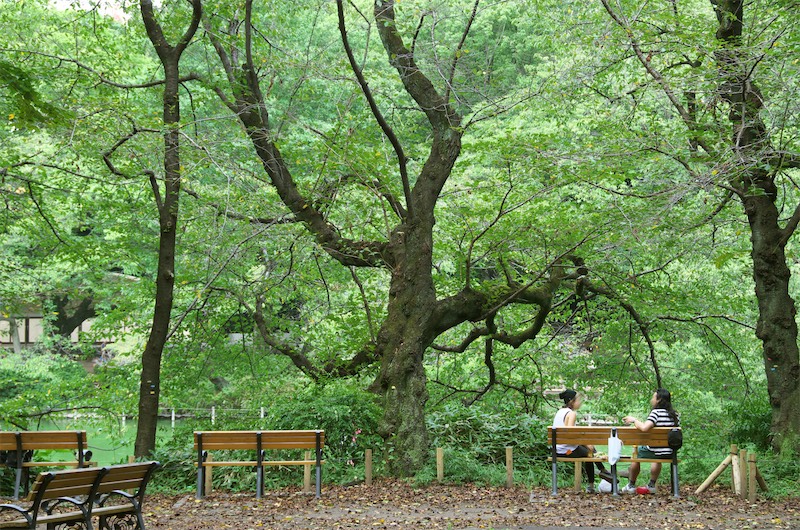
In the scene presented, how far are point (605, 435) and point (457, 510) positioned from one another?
7.72ft

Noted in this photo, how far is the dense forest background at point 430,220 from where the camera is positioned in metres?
11.0

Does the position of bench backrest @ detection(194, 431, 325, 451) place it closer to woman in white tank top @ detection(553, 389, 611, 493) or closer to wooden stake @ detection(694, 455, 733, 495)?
woman in white tank top @ detection(553, 389, 611, 493)

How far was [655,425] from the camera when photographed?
9.99 meters

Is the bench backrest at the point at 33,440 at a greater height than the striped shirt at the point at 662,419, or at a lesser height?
lesser

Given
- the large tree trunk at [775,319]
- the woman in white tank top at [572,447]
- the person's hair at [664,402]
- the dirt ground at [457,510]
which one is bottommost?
the dirt ground at [457,510]

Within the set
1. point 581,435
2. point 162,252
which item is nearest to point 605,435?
point 581,435

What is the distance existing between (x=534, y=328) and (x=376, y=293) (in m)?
3.49

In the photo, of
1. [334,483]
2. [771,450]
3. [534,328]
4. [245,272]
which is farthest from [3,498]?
[771,450]

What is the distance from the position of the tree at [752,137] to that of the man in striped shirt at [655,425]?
5.78 ft

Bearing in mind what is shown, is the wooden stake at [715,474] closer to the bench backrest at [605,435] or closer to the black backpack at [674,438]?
the black backpack at [674,438]

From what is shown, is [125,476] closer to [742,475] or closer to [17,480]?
[17,480]

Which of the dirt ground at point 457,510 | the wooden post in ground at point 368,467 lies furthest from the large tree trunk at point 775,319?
the wooden post in ground at point 368,467

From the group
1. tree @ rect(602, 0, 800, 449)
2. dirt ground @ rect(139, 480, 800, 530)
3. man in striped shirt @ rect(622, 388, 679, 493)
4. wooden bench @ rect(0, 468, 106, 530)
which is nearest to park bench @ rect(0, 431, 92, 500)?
dirt ground @ rect(139, 480, 800, 530)

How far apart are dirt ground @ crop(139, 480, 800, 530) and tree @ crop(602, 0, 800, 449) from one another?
84.4 inches
